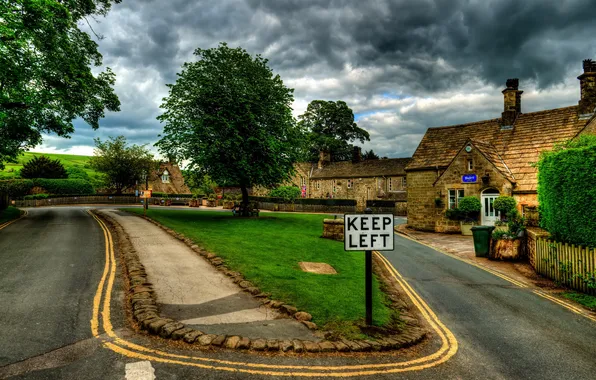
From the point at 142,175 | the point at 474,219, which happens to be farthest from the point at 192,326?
the point at 142,175

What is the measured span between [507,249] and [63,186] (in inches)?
2545

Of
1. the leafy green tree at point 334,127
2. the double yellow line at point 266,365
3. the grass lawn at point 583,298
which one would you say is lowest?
the grass lawn at point 583,298

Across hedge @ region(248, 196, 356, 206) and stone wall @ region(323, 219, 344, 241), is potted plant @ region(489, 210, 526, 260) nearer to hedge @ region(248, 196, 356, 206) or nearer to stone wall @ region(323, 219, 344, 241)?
stone wall @ region(323, 219, 344, 241)

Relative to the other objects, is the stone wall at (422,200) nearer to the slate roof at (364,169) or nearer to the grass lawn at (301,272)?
the grass lawn at (301,272)

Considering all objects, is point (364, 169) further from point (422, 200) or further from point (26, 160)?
point (26, 160)

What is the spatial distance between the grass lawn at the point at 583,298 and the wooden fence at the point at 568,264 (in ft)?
1.10

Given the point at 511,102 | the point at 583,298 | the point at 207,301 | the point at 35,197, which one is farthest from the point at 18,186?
the point at 583,298

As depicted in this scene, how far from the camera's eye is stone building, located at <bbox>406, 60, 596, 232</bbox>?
24.4 m

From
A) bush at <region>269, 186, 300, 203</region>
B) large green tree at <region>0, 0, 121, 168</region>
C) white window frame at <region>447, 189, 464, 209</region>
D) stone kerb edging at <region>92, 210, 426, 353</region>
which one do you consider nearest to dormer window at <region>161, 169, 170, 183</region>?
bush at <region>269, 186, 300, 203</region>

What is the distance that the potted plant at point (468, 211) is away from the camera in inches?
1000

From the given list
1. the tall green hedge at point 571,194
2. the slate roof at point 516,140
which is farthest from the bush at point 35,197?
the tall green hedge at point 571,194

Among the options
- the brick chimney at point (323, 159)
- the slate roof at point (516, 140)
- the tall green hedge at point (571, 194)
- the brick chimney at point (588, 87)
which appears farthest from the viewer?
the brick chimney at point (323, 159)

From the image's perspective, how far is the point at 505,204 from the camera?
23.1m

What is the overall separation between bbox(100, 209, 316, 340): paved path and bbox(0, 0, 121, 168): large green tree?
1023 centimetres
